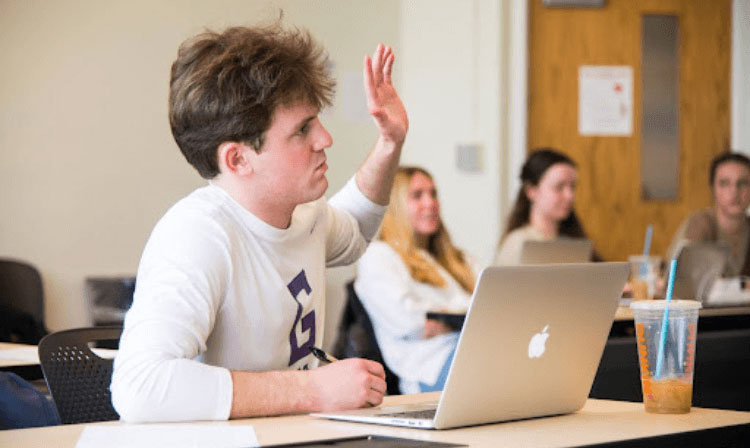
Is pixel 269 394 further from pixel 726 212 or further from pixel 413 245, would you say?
pixel 726 212

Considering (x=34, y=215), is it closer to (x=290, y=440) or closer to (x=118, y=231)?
(x=118, y=231)

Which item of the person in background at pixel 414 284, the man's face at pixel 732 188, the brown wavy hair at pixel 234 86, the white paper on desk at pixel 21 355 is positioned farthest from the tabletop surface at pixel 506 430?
the man's face at pixel 732 188

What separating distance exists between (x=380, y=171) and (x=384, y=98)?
22cm

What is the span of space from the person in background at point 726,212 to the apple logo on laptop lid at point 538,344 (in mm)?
4371

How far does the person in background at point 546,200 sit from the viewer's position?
5.43m

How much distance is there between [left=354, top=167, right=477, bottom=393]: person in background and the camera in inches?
170

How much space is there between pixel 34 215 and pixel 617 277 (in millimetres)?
3974

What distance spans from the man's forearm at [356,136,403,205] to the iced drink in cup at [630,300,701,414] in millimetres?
725

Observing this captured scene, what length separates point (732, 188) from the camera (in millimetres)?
6082

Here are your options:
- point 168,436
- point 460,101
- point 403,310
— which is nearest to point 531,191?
point 460,101

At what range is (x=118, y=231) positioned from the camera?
18.1ft

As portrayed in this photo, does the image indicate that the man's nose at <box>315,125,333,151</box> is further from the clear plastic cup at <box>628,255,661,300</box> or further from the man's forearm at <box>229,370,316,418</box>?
the clear plastic cup at <box>628,255,661,300</box>

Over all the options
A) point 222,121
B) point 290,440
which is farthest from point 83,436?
point 222,121

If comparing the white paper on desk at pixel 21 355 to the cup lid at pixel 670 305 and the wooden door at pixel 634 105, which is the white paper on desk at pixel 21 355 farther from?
the wooden door at pixel 634 105
